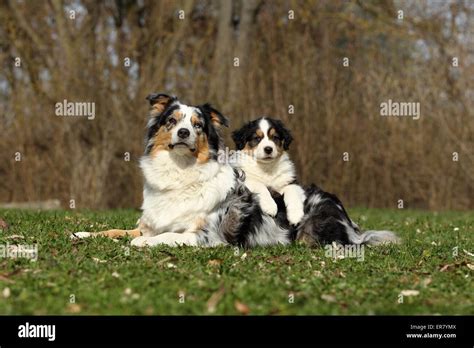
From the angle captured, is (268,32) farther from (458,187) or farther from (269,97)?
(458,187)

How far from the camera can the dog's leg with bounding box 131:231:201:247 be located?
7.07 metres

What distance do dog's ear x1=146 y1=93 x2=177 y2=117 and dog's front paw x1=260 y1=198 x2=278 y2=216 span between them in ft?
4.74

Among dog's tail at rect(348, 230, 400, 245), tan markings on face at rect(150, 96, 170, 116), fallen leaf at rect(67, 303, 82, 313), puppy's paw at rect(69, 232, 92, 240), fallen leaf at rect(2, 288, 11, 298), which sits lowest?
fallen leaf at rect(67, 303, 82, 313)

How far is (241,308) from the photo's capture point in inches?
193

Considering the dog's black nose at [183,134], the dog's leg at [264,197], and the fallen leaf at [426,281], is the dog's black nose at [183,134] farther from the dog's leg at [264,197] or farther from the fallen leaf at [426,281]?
the fallen leaf at [426,281]

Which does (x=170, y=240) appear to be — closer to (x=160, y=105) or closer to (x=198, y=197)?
(x=198, y=197)

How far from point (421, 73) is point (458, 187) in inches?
114

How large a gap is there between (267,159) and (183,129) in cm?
138

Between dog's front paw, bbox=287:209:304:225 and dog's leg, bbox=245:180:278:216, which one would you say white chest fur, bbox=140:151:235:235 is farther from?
dog's front paw, bbox=287:209:304:225


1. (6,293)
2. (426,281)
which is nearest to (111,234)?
(6,293)

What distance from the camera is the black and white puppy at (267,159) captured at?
316 inches

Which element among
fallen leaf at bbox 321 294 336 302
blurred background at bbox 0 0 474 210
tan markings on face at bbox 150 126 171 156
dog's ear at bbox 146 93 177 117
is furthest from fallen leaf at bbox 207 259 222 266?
blurred background at bbox 0 0 474 210

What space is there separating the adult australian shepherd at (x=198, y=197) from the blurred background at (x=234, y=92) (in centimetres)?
848

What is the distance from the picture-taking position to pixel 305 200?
7953mm
